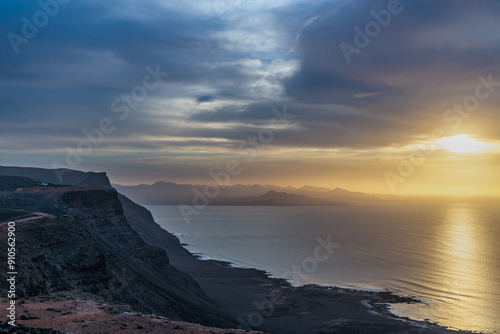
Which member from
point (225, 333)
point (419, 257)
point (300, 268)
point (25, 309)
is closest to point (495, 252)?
point (419, 257)

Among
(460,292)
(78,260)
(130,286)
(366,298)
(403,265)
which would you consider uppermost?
(78,260)

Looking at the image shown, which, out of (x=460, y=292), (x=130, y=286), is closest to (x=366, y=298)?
(x=460, y=292)

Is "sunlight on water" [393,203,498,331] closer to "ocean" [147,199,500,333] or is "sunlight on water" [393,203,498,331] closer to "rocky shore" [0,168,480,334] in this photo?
"ocean" [147,199,500,333]

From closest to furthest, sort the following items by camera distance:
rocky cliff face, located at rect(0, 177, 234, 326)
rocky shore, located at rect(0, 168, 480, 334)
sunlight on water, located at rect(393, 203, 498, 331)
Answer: rocky shore, located at rect(0, 168, 480, 334)
rocky cliff face, located at rect(0, 177, 234, 326)
sunlight on water, located at rect(393, 203, 498, 331)

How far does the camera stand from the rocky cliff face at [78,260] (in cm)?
3125

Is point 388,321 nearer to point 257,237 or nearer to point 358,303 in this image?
point 358,303

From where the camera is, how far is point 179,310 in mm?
43000

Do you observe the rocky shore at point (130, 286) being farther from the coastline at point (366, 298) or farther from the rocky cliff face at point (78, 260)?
the coastline at point (366, 298)

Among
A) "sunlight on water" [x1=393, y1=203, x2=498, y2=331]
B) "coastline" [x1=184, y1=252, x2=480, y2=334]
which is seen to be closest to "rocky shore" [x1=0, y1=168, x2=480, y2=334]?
"coastline" [x1=184, y1=252, x2=480, y2=334]

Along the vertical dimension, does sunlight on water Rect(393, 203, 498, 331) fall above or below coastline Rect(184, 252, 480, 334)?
above

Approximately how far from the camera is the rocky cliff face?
31.2 metres

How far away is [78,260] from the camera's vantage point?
3553 centimetres

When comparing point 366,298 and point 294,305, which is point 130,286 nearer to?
point 294,305

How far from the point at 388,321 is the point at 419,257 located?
222 ft
